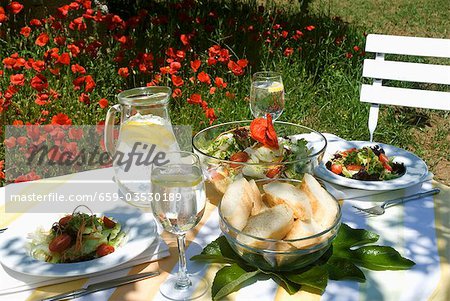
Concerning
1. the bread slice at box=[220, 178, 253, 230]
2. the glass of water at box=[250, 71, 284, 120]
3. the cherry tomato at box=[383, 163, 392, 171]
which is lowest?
the cherry tomato at box=[383, 163, 392, 171]

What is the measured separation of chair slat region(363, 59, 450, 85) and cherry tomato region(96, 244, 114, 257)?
6.31 ft

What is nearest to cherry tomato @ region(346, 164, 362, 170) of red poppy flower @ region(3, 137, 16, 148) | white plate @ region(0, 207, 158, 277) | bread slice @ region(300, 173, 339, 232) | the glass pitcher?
bread slice @ region(300, 173, 339, 232)

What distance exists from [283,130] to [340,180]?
0.27 meters

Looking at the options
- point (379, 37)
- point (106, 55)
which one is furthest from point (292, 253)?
point (106, 55)

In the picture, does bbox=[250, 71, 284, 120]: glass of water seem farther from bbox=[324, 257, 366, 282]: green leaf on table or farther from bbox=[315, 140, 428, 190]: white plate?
bbox=[324, 257, 366, 282]: green leaf on table

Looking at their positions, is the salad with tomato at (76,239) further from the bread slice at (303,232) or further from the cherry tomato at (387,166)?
the cherry tomato at (387,166)

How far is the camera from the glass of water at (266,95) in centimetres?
172

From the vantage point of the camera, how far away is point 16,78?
261cm

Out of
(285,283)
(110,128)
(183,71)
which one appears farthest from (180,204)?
(183,71)

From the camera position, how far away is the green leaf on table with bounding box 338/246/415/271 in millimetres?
1171

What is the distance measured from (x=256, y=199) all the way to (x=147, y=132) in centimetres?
37

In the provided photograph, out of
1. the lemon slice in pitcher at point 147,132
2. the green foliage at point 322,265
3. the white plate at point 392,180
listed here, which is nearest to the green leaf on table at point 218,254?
the green foliage at point 322,265

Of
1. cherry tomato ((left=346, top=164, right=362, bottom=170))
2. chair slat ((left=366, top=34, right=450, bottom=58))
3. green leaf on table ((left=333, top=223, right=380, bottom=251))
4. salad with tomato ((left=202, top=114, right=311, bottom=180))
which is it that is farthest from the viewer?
chair slat ((left=366, top=34, right=450, bottom=58))

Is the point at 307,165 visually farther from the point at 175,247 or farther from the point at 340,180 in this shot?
the point at 175,247
